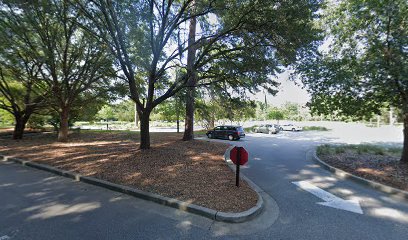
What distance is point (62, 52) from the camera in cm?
1346

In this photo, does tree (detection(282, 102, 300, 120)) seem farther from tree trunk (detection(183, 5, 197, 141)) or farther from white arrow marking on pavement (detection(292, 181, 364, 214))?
white arrow marking on pavement (detection(292, 181, 364, 214))

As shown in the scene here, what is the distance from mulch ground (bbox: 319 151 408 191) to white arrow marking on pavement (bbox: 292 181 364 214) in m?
1.93

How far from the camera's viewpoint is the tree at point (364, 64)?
6.85m

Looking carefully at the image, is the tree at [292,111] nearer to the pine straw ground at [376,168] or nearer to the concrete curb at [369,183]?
the pine straw ground at [376,168]

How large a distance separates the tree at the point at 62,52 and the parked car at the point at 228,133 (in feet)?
34.0

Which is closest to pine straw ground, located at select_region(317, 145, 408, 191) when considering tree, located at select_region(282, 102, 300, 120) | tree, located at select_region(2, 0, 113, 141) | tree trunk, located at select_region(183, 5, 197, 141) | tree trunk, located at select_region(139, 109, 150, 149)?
tree trunk, located at select_region(183, 5, 197, 141)

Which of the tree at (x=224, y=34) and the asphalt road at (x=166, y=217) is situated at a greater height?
the tree at (x=224, y=34)

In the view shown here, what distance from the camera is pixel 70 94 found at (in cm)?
1407

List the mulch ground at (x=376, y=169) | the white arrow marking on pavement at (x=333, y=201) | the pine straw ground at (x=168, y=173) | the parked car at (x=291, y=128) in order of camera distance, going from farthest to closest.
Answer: the parked car at (x=291, y=128) < the mulch ground at (x=376, y=169) < the pine straw ground at (x=168, y=173) < the white arrow marking on pavement at (x=333, y=201)

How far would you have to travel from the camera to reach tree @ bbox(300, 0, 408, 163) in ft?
22.5

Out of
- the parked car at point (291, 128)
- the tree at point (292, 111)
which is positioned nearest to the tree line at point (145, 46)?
the parked car at point (291, 128)

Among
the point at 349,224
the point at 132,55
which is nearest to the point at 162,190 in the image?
the point at 349,224

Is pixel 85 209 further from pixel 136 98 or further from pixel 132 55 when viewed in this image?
pixel 132 55

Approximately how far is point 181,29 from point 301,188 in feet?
26.0
